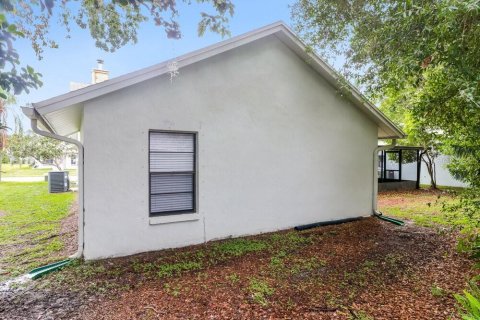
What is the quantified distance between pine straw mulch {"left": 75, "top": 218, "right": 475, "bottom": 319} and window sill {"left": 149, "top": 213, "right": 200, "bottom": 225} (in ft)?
2.01

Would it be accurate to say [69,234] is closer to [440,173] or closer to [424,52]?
[424,52]

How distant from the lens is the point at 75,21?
4523 mm

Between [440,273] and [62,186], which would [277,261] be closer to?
[440,273]

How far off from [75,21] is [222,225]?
4788 millimetres

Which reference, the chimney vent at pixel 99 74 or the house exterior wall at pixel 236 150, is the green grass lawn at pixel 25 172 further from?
the house exterior wall at pixel 236 150

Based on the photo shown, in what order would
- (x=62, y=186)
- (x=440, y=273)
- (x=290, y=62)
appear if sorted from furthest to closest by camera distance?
(x=62, y=186)
(x=290, y=62)
(x=440, y=273)

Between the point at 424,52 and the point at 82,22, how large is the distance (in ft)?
18.3

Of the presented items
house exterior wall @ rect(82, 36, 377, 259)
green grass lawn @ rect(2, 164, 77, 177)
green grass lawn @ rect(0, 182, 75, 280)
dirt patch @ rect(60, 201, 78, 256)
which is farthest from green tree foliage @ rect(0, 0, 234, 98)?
green grass lawn @ rect(2, 164, 77, 177)

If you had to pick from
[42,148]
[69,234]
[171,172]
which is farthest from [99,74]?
[42,148]

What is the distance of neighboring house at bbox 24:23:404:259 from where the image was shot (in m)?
5.23

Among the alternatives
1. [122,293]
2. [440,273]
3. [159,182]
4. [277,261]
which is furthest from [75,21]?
[440,273]

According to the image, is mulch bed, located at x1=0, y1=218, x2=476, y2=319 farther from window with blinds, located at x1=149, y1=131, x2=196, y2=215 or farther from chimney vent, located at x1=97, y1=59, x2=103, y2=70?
chimney vent, located at x1=97, y1=59, x2=103, y2=70

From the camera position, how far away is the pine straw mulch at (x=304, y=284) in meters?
3.58

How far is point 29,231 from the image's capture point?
7.60 meters
